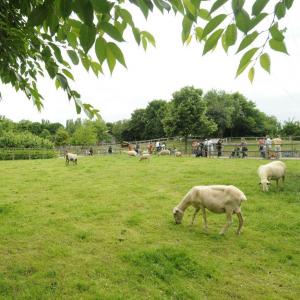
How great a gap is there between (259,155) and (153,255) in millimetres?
22175

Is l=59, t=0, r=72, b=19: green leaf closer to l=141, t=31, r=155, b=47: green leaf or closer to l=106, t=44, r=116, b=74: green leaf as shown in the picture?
l=106, t=44, r=116, b=74: green leaf

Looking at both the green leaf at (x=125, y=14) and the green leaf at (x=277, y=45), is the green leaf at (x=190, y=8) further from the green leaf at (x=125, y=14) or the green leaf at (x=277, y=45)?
the green leaf at (x=277, y=45)

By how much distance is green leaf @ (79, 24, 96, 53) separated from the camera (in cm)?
147

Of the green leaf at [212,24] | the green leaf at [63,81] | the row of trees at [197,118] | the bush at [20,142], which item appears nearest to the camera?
the green leaf at [212,24]

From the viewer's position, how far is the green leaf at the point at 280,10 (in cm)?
163

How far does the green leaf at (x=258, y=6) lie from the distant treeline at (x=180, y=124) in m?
42.9

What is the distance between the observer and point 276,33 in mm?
1579

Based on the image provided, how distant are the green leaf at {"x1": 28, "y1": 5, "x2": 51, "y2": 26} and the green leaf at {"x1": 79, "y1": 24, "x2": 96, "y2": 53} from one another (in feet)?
0.73

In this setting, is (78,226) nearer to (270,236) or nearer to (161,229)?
(161,229)

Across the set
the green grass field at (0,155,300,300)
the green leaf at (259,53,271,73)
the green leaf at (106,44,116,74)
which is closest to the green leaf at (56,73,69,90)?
the green leaf at (106,44,116,74)

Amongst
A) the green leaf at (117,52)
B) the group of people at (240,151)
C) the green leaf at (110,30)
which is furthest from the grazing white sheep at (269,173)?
the group of people at (240,151)

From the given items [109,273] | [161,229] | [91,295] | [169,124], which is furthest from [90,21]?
[169,124]

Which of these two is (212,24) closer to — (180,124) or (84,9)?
(84,9)

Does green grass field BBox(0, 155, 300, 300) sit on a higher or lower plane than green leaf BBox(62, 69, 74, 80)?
lower
